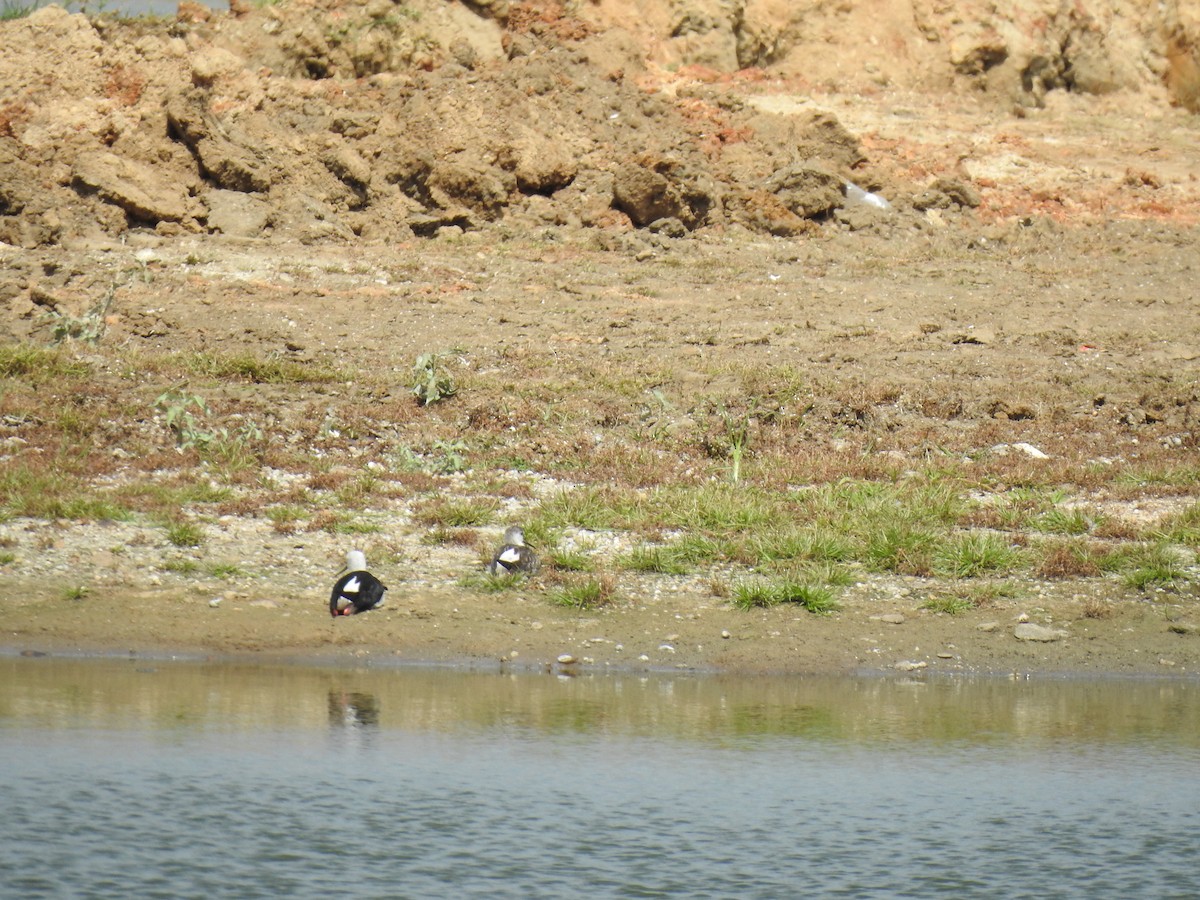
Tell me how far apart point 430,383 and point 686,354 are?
2.46 meters

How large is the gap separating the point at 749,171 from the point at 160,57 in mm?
6395

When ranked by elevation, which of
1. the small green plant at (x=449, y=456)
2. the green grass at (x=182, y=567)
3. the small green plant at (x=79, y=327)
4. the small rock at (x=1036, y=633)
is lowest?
the small rock at (x=1036, y=633)

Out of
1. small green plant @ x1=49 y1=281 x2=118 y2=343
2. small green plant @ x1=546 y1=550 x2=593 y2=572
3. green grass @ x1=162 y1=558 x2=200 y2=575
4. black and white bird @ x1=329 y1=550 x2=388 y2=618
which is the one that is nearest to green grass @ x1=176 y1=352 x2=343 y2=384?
small green plant @ x1=49 y1=281 x2=118 y2=343

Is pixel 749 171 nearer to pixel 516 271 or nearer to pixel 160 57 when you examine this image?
pixel 516 271

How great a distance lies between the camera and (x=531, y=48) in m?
20.2

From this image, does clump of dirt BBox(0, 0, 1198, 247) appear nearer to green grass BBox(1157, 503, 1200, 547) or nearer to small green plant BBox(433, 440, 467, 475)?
small green plant BBox(433, 440, 467, 475)

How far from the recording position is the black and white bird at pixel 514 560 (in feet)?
29.0

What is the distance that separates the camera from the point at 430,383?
1227cm

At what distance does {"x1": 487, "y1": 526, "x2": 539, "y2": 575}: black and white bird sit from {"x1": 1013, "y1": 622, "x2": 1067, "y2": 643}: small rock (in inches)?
97.1

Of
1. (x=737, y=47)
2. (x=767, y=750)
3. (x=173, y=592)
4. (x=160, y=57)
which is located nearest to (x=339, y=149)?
(x=160, y=57)

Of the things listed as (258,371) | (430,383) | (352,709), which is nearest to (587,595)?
(352,709)

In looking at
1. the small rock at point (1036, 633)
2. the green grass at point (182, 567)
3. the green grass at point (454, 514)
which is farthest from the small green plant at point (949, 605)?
the green grass at point (182, 567)

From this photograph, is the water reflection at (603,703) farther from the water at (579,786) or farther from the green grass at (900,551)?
the green grass at (900,551)

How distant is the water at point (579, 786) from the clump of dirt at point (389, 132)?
994cm
